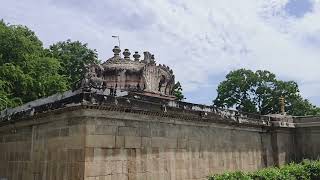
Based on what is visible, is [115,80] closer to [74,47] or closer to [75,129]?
[75,129]

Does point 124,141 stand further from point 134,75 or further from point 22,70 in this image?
point 22,70

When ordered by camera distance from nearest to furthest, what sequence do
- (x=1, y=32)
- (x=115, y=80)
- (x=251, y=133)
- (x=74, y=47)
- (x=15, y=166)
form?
(x=15, y=166) < (x=251, y=133) < (x=115, y=80) < (x=1, y=32) < (x=74, y=47)

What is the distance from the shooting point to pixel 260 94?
45.1m

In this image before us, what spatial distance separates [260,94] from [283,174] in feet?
118

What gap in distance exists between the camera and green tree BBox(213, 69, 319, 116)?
4338 cm

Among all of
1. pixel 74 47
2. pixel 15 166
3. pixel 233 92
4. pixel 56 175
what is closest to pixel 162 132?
pixel 56 175

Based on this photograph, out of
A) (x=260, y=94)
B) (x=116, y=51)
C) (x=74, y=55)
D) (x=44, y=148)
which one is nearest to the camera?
(x=44, y=148)

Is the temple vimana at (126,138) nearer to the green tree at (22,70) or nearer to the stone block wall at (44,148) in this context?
the stone block wall at (44,148)

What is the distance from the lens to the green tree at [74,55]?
30859 millimetres

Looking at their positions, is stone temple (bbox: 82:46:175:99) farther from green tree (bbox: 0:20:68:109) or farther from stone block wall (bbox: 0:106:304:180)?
green tree (bbox: 0:20:68:109)

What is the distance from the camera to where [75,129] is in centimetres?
758

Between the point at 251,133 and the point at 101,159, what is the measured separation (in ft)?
19.8

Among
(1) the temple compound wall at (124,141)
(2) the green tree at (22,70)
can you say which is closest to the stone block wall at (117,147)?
(1) the temple compound wall at (124,141)

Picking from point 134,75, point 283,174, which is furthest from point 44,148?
point 283,174
